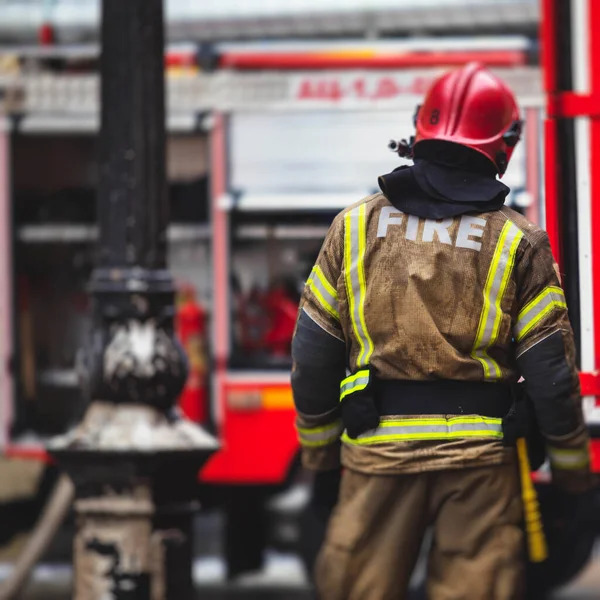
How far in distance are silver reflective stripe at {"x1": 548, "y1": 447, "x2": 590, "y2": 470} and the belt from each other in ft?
0.60

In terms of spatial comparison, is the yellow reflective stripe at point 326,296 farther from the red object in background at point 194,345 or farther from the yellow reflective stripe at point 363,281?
the red object in background at point 194,345

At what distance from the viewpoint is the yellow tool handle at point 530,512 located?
3459 mm

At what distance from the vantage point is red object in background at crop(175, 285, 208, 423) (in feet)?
23.6

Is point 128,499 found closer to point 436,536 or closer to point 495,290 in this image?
point 436,536

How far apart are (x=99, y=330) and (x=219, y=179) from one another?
2628mm

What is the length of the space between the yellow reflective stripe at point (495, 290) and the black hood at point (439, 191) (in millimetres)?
111

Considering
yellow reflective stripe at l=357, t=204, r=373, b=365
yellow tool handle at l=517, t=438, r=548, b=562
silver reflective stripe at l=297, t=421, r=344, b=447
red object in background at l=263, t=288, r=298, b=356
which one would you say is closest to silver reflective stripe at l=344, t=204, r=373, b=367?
yellow reflective stripe at l=357, t=204, r=373, b=365

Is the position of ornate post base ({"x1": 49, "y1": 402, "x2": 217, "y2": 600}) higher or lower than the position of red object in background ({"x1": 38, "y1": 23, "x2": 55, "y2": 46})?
lower

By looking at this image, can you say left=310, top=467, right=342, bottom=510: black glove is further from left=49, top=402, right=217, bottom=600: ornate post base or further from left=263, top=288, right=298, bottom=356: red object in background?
left=263, top=288, right=298, bottom=356: red object in background

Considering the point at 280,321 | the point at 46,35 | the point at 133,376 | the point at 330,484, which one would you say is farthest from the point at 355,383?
the point at 46,35

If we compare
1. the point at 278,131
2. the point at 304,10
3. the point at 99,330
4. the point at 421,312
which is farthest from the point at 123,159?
the point at 304,10

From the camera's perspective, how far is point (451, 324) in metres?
3.38

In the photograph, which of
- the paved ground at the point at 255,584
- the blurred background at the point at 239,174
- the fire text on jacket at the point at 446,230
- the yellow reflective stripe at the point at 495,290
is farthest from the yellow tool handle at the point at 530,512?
the paved ground at the point at 255,584

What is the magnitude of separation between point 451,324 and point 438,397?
19cm
